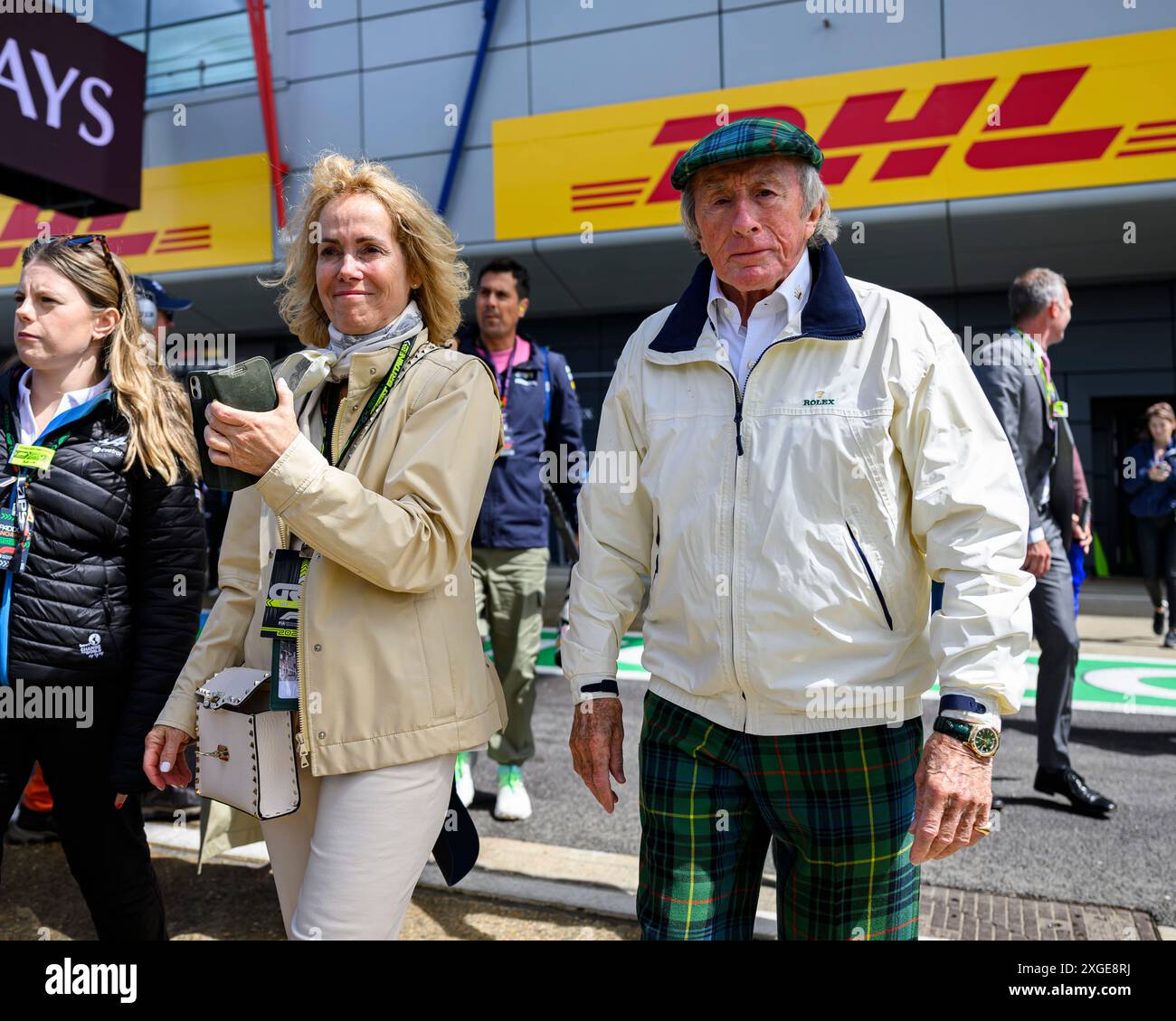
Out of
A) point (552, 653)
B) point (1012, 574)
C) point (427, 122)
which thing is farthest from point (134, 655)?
point (427, 122)

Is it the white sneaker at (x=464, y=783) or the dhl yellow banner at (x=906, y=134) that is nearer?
the white sneaker at (x=464, y=783)

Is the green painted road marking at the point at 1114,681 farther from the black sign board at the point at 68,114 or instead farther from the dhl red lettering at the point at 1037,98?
the dhl red lettering at the point at 1037,98

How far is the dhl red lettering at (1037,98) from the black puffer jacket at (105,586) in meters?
11.0

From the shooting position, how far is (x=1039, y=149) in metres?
10.8

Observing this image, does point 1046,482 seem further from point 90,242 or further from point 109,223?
point 109,223

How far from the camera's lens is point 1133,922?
10.4 feet

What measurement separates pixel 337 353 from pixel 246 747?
2.80 ft

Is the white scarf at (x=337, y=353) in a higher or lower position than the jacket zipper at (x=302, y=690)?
higher

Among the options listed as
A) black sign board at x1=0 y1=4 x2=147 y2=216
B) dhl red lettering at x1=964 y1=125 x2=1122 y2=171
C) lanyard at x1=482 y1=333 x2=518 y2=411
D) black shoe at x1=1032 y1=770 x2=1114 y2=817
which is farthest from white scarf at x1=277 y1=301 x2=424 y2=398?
dhl red lettering at x1=964 y1=125 x2=1122 y2=171

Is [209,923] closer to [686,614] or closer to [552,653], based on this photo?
[686,614]

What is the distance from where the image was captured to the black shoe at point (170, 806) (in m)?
4.22

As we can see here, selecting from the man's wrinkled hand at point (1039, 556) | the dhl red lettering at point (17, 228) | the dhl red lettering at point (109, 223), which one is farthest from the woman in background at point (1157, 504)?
the dhl red lettering at point (17, 228)

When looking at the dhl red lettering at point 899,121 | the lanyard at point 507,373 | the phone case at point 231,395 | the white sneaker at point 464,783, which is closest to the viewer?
the phone case at point 231,395

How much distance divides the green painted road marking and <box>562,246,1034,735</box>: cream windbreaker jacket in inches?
166
